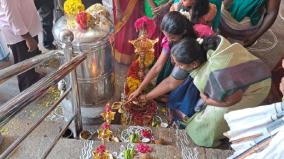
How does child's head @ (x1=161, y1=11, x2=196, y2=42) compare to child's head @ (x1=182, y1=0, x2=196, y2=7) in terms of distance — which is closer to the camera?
child's head @ (x1=161, y1=11, x2=196, y2=42)

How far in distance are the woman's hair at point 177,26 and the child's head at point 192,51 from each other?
0.61 ft

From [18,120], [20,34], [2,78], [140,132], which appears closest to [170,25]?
[140,132]

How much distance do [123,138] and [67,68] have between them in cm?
91

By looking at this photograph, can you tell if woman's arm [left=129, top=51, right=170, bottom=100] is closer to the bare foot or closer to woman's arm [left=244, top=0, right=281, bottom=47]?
the bare foot

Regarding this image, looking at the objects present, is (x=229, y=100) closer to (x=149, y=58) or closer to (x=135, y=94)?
(x=135, y=94)

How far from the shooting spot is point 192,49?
7.18 ft

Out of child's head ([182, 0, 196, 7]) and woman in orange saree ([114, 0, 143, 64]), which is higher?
child's head ([182, 0, 196, 7])

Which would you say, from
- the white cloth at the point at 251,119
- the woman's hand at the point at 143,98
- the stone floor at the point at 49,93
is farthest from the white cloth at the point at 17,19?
the white cloth at the point at 251,119

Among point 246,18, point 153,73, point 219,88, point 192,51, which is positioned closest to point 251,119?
point 219,88

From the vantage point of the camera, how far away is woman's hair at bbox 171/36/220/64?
2.18 metres

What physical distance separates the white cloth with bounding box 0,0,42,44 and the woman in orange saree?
0.89 m

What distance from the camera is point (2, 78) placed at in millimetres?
1302

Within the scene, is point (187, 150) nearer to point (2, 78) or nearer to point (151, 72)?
point (151, 72)

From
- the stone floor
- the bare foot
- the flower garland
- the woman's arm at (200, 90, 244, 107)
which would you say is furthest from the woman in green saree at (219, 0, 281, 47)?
the flower garland
